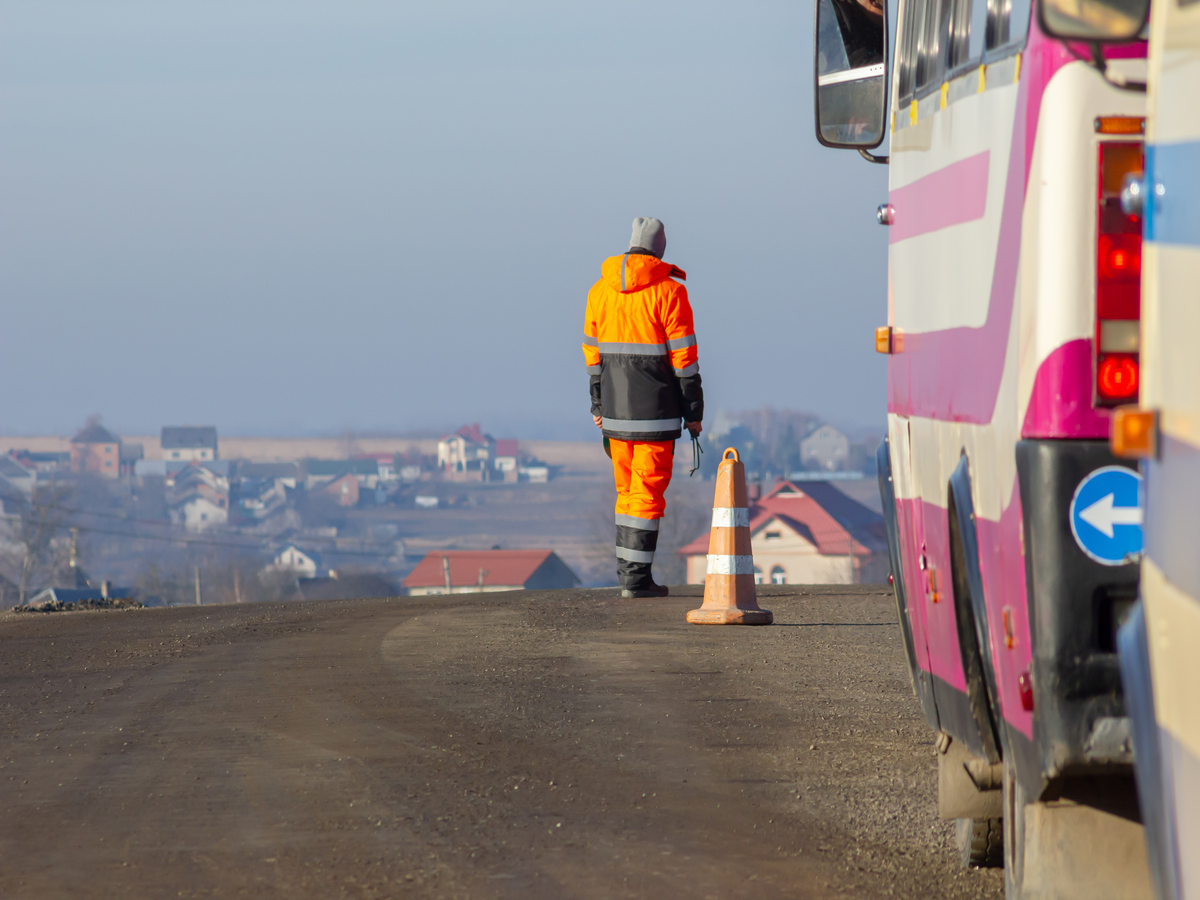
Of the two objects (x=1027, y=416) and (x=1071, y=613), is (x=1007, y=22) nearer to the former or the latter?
(x=1027, y=416)

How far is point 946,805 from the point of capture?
4.71 meters

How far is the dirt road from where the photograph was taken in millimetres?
4742

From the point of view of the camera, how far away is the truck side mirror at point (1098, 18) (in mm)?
2514

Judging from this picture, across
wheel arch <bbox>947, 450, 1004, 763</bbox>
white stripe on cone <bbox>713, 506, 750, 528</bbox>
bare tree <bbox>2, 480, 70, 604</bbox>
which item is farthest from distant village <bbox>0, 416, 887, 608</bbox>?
wheel arch <bbox>947, 450, 1004, 763</bbox>

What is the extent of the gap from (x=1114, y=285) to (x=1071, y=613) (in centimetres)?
60

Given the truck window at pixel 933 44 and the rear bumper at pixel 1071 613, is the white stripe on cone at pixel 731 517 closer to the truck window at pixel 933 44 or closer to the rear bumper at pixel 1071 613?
the truck window at pixel 933 44

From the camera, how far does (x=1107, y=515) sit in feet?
9.78

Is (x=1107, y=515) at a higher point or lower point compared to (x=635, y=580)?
higher

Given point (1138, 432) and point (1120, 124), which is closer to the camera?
point (1138, 432)

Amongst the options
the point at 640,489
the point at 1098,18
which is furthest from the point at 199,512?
the point at 1098,18

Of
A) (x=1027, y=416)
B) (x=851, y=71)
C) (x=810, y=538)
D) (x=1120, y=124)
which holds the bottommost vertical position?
(x=810, y=538)

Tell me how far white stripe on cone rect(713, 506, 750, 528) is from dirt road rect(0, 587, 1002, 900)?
73 centimetres

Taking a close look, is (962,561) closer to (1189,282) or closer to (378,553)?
(1189,282)

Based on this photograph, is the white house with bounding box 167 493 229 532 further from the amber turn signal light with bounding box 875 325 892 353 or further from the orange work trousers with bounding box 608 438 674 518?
the amber turn signal light with bounding box 875 325 892 353
